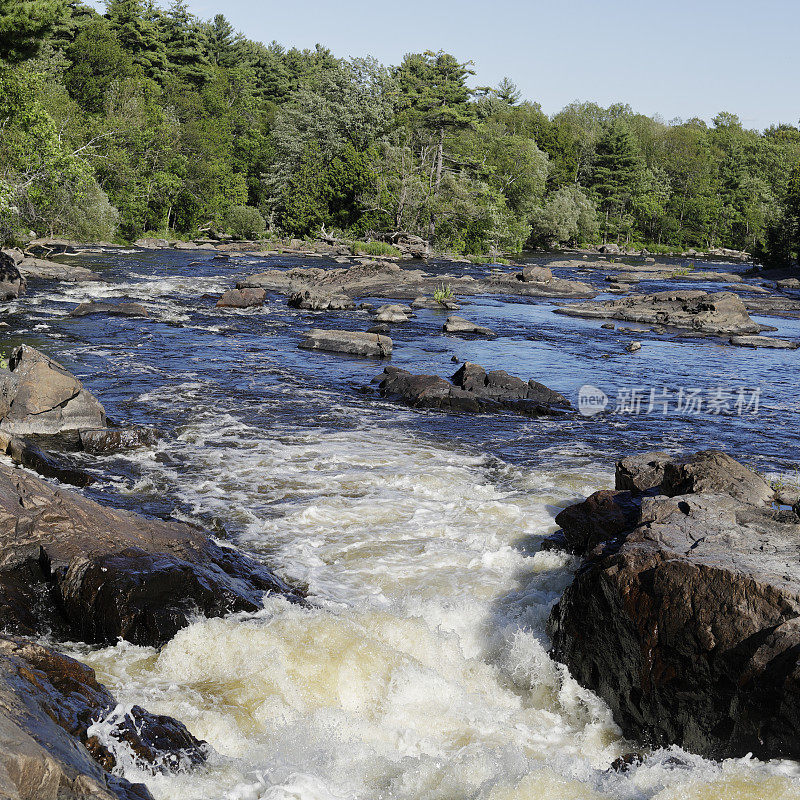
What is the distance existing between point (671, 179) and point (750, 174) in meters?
11.4

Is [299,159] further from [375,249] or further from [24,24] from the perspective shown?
[24,24]

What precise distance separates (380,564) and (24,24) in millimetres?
22289

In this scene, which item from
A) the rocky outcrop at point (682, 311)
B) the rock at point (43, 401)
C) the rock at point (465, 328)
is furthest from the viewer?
the rocky outcrop at point (682, 311)

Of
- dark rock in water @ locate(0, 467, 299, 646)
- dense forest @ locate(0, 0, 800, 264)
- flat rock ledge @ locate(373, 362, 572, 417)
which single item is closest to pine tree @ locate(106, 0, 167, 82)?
dense forest @ locate(0, 0, 800, 264)

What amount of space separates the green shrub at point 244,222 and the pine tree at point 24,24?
3527cm

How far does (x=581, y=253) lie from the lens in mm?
72812

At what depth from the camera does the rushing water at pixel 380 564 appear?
4.82m

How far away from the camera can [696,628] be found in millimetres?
5188

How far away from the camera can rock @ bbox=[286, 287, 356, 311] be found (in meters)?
29.7

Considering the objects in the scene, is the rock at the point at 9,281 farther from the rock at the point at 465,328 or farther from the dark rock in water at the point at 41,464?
the dark rock in water at the point at 41,464

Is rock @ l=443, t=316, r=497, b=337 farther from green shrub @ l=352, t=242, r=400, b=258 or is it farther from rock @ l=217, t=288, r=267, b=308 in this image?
green shrub @ l=352, t=242, r=400, b=258

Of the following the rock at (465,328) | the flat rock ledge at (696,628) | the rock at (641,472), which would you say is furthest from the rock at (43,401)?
the rock at (465,328)

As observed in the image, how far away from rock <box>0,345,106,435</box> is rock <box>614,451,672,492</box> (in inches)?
332

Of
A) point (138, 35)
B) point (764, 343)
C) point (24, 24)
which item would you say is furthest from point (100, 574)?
point (138, 35)
